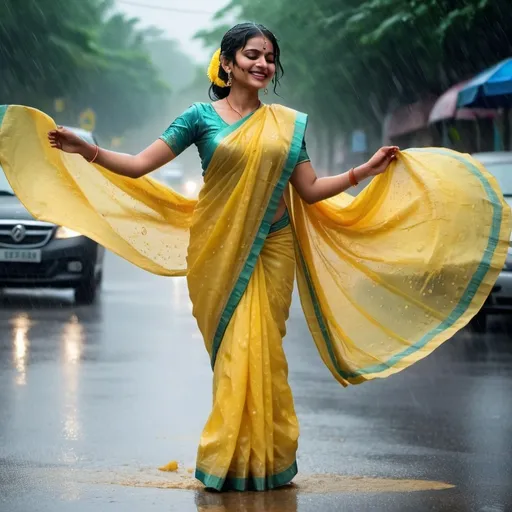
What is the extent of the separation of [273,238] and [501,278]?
7.02 meters

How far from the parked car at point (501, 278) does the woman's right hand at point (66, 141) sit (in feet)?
22.1

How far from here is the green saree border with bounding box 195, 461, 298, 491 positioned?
5.27m

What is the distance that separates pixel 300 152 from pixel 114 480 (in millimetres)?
1465

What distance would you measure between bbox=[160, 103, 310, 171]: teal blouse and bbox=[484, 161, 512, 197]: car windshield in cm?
816

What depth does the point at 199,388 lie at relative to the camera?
8875 mm

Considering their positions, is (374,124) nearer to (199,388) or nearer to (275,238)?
(199,388)

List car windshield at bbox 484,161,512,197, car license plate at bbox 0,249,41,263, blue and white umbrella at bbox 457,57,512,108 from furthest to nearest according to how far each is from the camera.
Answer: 1. blue and white umbrella at bbox 457,57,512,108
2. car license plate at bbox 0,249,41,263
3. car windshield at bbox 484,161,512,197

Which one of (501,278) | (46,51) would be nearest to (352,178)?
(501,278)

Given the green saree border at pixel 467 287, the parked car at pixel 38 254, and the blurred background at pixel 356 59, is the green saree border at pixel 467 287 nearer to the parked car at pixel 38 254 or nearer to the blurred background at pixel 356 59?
the parked car at pixel 38 254

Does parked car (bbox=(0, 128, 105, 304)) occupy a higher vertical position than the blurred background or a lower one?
lower

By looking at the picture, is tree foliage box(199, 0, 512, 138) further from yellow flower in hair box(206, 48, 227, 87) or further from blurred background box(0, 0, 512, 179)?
yellow flower in hair box(206, 48, 227, 87)

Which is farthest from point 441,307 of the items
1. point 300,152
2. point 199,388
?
point 199,388

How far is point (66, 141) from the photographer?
5348mm

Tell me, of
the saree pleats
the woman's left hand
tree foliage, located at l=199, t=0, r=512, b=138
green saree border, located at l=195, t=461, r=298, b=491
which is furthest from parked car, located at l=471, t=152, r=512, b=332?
tree foliage, located at l=199, t=0, r=512, b=138
